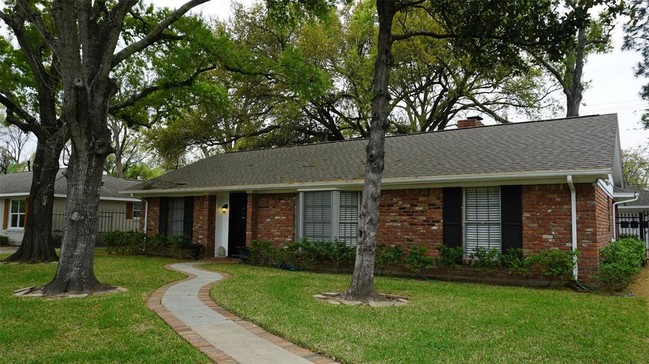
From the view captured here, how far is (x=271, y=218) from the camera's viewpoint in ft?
47.2

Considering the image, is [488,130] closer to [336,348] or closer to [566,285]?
[566,285]

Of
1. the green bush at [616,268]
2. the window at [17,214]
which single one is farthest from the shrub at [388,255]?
the window at [17,214]

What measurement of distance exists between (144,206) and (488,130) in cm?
1274

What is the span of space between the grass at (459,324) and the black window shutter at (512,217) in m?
1.10

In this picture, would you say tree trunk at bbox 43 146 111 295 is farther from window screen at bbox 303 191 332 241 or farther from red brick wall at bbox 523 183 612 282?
red brick wall at bbox 523 183 612 282

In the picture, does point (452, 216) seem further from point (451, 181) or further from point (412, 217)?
point (412, 217)

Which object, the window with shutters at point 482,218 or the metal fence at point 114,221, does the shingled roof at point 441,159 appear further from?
the metal fence at point 114,221

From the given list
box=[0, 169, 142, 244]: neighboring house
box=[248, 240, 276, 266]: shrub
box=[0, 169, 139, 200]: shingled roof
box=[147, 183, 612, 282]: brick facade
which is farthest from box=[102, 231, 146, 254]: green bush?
box=[248, 240, 276, 266]: shrub

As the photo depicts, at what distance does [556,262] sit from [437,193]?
305 centimetres

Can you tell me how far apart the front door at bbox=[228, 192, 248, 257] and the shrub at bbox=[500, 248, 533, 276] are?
888 cm

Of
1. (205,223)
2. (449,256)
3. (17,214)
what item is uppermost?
(17,214)

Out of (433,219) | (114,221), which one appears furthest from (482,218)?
(114,221)

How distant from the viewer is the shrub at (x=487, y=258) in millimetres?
10047

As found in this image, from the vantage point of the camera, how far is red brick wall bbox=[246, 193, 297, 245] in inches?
549
